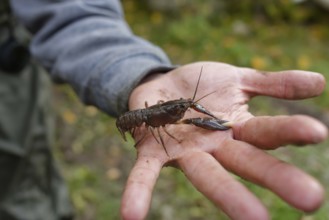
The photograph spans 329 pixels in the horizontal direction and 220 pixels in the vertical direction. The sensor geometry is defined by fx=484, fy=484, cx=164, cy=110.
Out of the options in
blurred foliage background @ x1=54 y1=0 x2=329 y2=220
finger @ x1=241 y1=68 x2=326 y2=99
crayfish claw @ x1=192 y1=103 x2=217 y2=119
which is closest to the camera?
finger @ x1=241 y1=68 x2=326 y2=99

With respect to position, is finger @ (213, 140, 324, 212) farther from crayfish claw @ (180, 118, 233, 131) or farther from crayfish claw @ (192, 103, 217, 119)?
crayfish claw @ (192, 103, 217, 119)

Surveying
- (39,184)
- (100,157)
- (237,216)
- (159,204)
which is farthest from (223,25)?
(237,216)

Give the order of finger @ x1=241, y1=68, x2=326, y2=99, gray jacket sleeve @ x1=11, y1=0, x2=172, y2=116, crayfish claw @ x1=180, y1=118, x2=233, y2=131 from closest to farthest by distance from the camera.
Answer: finger @ x1=241, y1=68, x2=326, y2=99 → crayfish claw @ x1=180, y1=118, x2=233, y2=131 → gray jacket sleeve @ x1=11, y1=0, x2=172, y2=116

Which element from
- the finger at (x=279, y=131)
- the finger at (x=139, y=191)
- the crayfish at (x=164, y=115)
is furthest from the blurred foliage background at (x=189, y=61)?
the finger at (x=139, y=191)

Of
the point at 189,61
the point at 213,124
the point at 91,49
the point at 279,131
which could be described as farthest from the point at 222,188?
the point at 189,61

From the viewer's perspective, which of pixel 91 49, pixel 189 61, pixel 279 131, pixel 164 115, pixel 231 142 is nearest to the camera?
pixel 279 131

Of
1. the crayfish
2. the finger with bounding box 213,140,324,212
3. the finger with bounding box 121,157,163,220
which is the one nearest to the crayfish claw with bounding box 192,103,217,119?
the crayfish

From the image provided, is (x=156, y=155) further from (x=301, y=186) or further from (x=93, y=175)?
(x=93, y=175)

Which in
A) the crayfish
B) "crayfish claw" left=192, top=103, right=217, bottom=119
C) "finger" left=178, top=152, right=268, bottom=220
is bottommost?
the crayfish

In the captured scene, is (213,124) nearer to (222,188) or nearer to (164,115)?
(164,115)
